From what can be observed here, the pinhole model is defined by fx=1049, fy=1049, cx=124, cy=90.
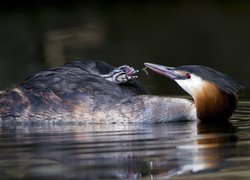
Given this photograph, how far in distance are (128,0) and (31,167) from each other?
1836cm

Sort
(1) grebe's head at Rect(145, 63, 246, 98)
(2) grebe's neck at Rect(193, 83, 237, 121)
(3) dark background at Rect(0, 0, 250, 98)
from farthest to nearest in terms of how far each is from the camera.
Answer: (3) dark background at Rect(0, 0, 250, 98) < (2) grebe's neck at Rect(193, 83, 237, 121) < (1) grebe's head at Rect(145, 63, 246, 98)

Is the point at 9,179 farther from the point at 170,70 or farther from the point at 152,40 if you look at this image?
the point at 152,40

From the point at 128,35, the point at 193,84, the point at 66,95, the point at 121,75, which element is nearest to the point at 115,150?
the point at 193,84

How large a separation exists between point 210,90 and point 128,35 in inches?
407

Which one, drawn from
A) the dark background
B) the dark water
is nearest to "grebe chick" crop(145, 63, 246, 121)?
A: the dark water

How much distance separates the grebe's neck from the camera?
9.55m

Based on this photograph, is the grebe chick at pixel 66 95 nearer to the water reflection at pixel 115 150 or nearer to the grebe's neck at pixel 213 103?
the water reflection at pixel 115 150

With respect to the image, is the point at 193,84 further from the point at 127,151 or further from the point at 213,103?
the point at 127,151

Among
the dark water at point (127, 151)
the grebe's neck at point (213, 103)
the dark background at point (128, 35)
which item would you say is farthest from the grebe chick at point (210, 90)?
the dark background at point (128, 35)

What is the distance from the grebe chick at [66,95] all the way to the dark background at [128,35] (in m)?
2.66

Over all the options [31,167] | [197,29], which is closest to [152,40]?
[197,29]

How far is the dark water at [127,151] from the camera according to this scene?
6.39 m

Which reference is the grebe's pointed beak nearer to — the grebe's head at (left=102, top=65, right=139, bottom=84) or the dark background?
the grebe's head at (left=102, top=65, right=139, bottom=84)

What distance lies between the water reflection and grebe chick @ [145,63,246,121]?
0.20m
